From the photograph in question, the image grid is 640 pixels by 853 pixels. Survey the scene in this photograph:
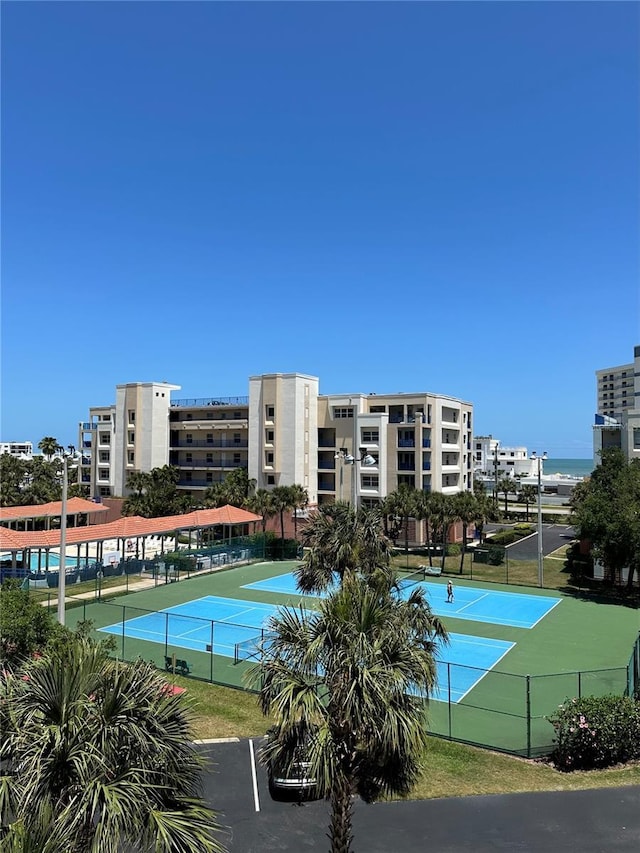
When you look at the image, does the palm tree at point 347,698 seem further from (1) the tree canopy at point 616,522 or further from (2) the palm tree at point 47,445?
(2) the palm tree at point 47,445

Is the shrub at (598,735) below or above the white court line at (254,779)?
above

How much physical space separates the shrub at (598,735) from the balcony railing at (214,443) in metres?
54.7

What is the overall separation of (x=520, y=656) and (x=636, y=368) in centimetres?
6105

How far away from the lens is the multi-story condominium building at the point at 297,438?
62031 mm

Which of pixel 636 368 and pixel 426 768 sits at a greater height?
pixel 636 368

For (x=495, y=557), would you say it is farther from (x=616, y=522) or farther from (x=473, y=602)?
(x=616, y=522)

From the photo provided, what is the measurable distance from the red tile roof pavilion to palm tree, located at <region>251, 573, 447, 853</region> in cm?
3027

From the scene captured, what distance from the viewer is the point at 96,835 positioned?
623 centimetres

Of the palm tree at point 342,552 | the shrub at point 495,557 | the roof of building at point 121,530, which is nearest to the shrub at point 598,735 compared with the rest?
the palm tree at point 342,552

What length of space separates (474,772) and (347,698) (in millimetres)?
8485

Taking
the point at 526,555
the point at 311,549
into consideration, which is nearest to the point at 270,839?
the point at 311,549

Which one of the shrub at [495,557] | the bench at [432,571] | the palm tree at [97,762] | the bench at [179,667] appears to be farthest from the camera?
the shrub at [495,557]

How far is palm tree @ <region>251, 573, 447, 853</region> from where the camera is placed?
8.90 metres

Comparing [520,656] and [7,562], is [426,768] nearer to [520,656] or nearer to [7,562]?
[520,656]
